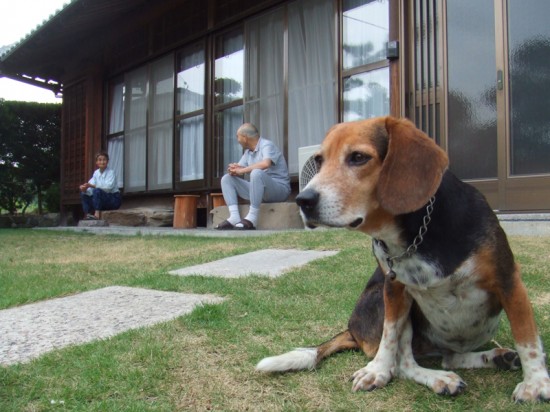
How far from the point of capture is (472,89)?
239 inches

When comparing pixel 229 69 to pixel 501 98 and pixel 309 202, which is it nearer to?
pixel 501 98

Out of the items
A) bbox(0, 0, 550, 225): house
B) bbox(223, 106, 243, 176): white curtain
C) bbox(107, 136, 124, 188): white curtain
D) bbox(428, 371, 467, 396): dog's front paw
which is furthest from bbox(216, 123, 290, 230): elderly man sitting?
bbox(107, 136, 124, 188): white curtain

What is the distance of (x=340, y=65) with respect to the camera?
7648 mm

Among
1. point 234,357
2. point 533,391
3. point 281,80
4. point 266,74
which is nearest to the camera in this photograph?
point 533,391

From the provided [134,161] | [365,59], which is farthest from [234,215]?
[134,161]

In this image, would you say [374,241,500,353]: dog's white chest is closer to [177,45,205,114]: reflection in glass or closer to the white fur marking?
the white fur marking

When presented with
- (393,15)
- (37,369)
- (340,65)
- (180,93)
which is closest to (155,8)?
(180,93)

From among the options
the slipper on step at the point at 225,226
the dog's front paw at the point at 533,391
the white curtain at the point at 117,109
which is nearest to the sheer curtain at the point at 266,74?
the slipper on step at the point at 225,226

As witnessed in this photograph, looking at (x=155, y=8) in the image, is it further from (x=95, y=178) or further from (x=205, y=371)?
(x=205, y=371)

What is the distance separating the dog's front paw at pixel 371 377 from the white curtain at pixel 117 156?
1147 centimetres

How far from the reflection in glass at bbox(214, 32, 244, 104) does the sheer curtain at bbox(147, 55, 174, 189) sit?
65.5 inches

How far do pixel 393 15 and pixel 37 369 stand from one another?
237 inches

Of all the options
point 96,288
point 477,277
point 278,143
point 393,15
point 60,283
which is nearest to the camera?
point 477,277

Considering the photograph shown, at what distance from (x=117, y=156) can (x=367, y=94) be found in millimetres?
7670
